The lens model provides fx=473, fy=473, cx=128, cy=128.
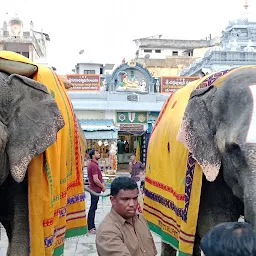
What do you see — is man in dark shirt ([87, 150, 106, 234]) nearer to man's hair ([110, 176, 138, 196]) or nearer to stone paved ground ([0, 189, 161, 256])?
stone paved ground ([0, 189, 161, 256])

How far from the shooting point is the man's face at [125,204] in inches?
101

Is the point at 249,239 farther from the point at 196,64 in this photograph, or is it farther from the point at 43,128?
the point at 196,64

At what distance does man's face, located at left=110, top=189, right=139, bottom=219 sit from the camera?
257 cm

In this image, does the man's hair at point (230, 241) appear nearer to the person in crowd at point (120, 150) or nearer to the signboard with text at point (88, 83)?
the signboard with text at point (88, 83)

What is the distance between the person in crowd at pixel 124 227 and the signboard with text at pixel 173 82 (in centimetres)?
1555

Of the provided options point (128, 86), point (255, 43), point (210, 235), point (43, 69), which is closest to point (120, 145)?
point (128, 86)

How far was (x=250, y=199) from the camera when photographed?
230 centimetres

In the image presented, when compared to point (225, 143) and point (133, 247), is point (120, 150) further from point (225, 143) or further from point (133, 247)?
point (133, 247)

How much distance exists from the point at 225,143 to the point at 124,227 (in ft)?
Answer: 2.40

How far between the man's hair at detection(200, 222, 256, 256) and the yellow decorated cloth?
1648 mm

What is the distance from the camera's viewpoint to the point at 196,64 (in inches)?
794

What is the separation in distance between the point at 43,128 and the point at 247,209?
127 centimetres

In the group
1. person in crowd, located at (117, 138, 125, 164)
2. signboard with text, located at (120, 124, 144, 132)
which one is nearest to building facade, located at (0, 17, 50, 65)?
person in crowd, located at (117, 138, 125, 164)

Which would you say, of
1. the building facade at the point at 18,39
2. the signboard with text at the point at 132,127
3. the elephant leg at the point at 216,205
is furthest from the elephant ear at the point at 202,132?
the building facade at the point at 18,39
